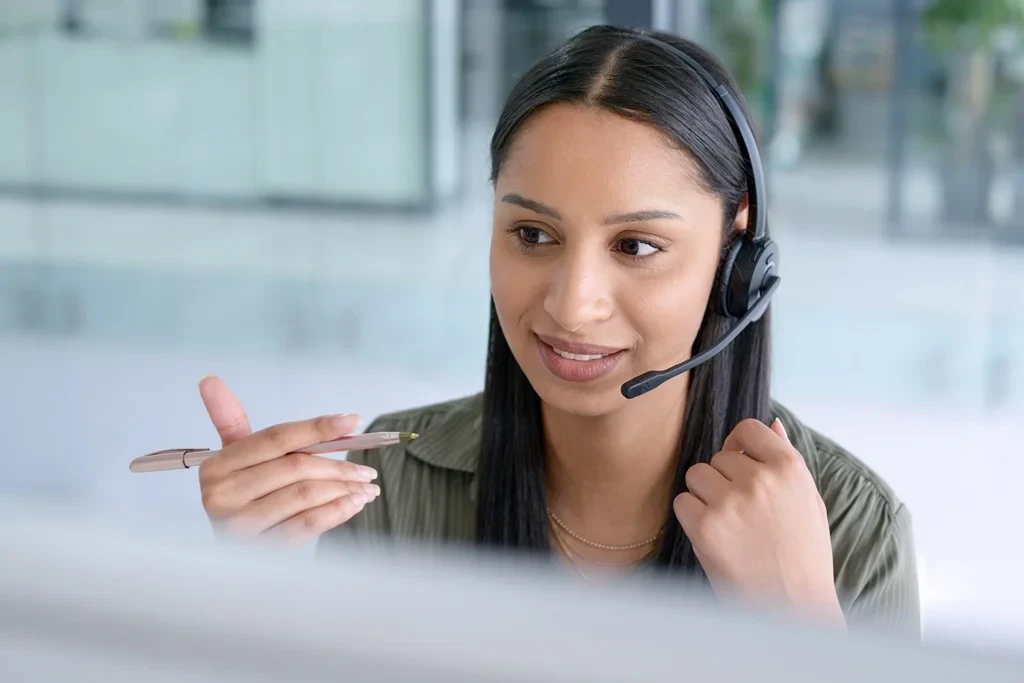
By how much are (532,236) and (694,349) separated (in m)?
0.24

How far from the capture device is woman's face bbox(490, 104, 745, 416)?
3.28 ft

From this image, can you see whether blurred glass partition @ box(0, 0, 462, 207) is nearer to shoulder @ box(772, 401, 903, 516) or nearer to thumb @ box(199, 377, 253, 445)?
shoulder @ box(772, 401, 903, 516)

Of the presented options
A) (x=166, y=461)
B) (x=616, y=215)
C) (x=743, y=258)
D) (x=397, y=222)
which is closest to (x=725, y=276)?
(x=743, y=258)

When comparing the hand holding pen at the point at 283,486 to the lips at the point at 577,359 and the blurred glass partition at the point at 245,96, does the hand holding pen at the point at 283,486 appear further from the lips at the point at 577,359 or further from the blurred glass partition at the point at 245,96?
the blurred glass partition at the point at 245,96

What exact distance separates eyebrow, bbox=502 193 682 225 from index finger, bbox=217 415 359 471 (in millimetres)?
288

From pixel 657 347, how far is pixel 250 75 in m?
3.24

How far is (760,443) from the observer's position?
871 millimetres

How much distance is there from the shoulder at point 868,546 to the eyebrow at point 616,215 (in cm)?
31

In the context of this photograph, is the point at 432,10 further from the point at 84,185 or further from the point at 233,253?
the point at 84,185

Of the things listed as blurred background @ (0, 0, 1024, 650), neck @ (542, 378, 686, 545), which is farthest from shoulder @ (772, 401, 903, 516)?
blurred background @ (0, 0, 1024, 650)

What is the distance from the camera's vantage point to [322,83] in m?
3.92

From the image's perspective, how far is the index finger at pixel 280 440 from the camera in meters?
0.83

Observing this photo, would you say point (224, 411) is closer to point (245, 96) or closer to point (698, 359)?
point (698, 359)

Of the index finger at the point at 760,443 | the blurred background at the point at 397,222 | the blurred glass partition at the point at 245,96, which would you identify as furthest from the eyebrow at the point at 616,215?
the blurred glass partition at the point at 245,96
